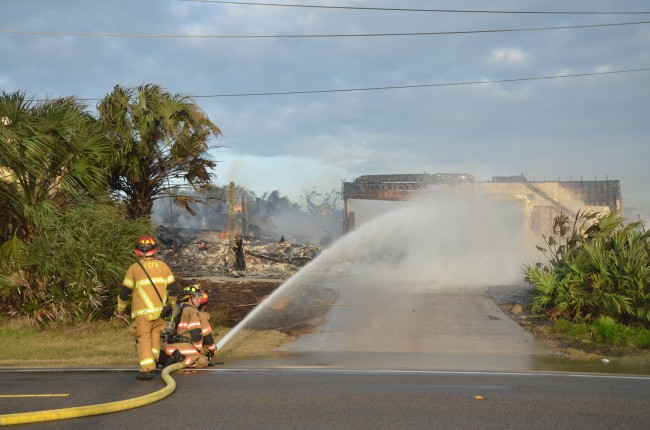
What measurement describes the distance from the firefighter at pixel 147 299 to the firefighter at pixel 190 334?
26 centimetres

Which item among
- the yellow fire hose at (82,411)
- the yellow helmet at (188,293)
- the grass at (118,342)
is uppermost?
the yellow helmet at (188,293)

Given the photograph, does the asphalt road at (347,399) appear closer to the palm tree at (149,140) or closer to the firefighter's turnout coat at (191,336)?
the firefighter's turnout coat at (191,336)

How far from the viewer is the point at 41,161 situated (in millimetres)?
13164

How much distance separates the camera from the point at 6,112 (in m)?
13.1

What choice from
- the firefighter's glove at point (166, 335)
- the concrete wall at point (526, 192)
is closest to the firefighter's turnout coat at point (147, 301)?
the firefighter's glove at point (166, 335)

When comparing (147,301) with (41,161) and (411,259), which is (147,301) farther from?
(411,259)

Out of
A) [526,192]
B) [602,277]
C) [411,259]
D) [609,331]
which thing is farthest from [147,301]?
[526,192]

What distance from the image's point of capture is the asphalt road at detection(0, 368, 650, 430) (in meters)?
6.00

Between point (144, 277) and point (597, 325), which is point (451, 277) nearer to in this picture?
point (597, 325)

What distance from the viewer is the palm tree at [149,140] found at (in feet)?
53.8

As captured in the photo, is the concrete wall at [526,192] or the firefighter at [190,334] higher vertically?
the concrete wall at [526,192]

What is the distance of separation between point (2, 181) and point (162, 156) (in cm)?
459

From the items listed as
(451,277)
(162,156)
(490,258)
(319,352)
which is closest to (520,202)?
(490,258)

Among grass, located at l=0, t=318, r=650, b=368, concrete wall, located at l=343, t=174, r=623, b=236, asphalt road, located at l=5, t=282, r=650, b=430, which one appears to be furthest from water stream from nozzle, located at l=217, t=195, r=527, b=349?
asphalt road, located at l=5, t=282, r=650, b=430
